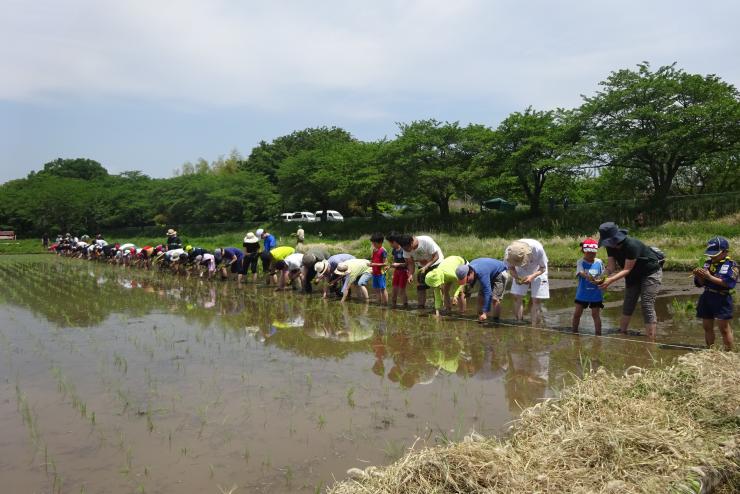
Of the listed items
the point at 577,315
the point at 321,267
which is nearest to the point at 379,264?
the point at 321,267

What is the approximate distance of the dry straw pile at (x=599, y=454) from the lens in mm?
2787

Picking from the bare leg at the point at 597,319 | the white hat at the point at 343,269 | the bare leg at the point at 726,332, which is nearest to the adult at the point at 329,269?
the white hat at the point at 343,269

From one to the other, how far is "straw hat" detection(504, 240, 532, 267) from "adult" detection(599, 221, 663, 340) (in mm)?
991

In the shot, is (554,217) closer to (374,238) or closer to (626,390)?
(374,238)

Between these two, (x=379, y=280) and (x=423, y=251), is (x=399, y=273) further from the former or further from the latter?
(x=423, y=251)

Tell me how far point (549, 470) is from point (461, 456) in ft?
1.51

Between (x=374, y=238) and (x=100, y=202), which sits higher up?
(x=100, y=202)

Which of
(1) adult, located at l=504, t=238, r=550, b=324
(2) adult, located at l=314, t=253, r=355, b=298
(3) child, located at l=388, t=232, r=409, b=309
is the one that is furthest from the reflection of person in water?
(2) adult, located at l=314, t=253, r=355, b=298

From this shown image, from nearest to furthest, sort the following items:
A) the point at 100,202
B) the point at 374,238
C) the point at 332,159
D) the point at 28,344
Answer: the point at 28,344
the point at 374,238
the point at 332,159
the point at 100,202

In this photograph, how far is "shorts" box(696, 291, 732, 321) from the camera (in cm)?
537

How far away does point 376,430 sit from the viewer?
4.01 metres

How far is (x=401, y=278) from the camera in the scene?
31.0 ft

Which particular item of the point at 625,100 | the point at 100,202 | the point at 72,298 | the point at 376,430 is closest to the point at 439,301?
the point at 376,430

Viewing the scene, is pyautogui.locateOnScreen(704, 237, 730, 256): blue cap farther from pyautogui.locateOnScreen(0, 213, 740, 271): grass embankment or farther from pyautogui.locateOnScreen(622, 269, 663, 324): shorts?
pyautogui.locateOnScreen(0, 213, 740, 271): grass embankment
